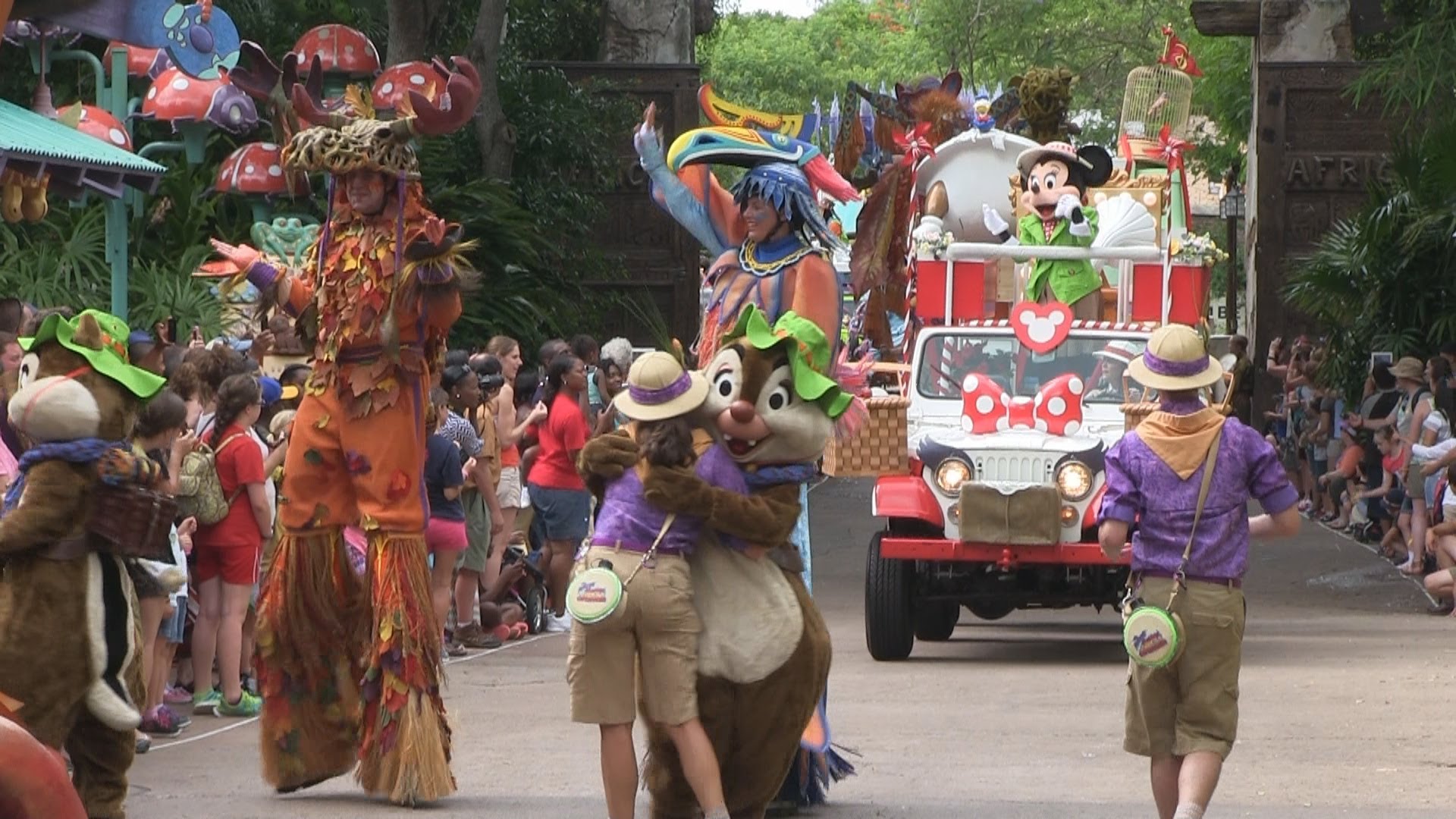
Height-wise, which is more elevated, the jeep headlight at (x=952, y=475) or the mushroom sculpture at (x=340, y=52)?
the mushroom sculpture at (x=340, y=52)

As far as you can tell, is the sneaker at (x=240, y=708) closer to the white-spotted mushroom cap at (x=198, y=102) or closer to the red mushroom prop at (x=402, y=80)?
the red mushroom prop at (x=402, y=80)

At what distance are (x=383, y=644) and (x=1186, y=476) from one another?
2.82 meters

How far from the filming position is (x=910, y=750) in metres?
9.98

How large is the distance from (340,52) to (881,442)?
7.86 meters

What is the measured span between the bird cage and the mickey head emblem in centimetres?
516

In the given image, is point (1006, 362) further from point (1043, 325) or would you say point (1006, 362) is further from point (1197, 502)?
→ point (1197, 502)

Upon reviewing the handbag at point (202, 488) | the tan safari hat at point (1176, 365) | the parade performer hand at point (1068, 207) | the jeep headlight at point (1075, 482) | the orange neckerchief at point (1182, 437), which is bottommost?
the jeep headlight at point (1075, 482)

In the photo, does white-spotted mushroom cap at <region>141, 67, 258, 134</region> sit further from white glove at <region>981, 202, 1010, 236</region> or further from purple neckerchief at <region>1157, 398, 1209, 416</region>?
purple neckerchief at <region>1157, 398, 1209, 416</region>

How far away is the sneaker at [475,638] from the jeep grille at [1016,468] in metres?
3.26

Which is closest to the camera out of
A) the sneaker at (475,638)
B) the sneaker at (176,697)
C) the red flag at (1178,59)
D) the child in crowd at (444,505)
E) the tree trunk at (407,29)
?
the sneaker at (176,697)

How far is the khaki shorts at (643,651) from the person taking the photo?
6984mm

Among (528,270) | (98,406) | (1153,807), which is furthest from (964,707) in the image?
Result: (528,270)

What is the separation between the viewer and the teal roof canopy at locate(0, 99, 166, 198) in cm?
1138

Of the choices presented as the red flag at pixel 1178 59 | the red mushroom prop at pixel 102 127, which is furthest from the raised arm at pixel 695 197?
the red flag at pixel 1178 59
